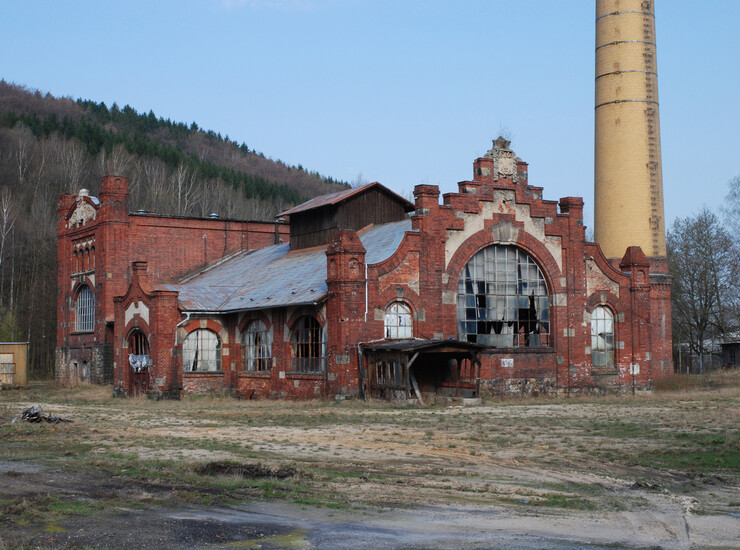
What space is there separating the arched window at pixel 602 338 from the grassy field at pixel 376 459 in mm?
7945

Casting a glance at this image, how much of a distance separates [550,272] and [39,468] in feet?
77.0

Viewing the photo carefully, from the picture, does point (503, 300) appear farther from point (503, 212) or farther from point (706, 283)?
point (706, 283)

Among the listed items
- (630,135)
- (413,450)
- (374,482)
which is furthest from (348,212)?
(374,482)

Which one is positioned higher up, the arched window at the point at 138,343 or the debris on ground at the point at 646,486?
the arched window at the point at 138,343

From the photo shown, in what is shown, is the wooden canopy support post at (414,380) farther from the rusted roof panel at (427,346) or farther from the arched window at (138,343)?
the arched window at (138,343)

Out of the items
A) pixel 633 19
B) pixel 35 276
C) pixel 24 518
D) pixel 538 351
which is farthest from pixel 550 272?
pixel 35 276

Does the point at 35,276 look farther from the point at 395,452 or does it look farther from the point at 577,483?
the point at 577,483

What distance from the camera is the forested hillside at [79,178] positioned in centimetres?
6038

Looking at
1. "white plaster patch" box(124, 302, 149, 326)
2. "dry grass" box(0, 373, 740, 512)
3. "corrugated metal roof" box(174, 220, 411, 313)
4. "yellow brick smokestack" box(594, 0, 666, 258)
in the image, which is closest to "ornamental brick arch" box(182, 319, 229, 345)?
"corrugated metal roof" box(174, 220, 411, 313)

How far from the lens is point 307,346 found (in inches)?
1248

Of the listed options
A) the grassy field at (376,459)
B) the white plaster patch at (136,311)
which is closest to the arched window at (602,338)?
the grassy field at (376,459)

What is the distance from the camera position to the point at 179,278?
43.6 metres

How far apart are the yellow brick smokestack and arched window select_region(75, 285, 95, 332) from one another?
23950mm

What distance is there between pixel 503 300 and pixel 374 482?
21.4m
